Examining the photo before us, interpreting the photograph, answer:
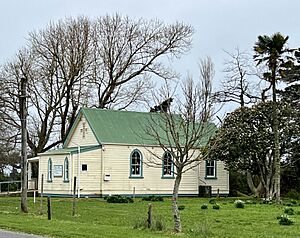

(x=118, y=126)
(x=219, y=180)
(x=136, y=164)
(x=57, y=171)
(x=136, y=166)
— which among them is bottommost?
(x=219, y=180)

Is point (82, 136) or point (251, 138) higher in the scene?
point (82, 136)

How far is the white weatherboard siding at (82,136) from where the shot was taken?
49.5 meters

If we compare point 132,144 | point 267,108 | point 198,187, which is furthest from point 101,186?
point 267,108

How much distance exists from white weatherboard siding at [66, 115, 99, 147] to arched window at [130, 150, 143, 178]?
3.10 meters

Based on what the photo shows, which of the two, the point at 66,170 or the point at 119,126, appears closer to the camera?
the point at 66,170

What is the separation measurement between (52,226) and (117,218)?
5.17 metres

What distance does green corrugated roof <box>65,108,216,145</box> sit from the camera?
161 ft

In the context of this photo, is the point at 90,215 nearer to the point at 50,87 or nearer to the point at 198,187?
the point at 198,187

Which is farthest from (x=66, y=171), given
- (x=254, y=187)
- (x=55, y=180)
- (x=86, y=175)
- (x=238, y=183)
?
(x=238, y=183)

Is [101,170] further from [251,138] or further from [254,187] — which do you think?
[254,187]

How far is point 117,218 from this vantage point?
27.5 m

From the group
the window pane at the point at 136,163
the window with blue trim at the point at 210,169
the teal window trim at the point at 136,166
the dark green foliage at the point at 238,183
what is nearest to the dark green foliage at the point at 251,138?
the teal window trim at the point at 136,166

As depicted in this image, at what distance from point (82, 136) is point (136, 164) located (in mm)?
4593

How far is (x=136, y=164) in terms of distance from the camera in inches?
1967
